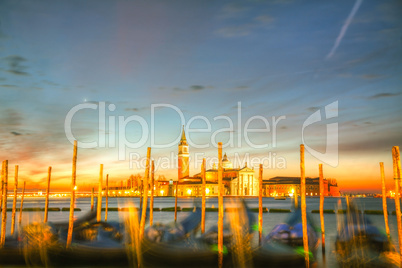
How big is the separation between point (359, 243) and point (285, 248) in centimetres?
262

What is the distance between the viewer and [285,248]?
1247cm

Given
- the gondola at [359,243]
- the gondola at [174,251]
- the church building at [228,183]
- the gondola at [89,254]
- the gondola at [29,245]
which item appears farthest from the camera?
the church building at [228,183]

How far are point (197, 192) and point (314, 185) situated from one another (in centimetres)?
4309

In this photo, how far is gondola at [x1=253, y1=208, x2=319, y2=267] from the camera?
10.8m

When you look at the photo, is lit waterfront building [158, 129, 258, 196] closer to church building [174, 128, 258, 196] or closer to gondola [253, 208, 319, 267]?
church building [174, 128, 258, 196]

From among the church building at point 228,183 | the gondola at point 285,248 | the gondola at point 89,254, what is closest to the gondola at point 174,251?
the gondola at point 89,254

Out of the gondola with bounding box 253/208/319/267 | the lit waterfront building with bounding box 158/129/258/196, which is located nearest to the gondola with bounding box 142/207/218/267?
the gondola with bounding box 253/208/319/267

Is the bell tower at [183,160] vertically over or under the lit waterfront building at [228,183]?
over

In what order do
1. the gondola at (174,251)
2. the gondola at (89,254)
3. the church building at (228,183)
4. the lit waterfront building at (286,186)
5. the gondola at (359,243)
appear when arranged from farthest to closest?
1. the lit waterfront building at (286,186)
2. the church building at (228,183)
3. the gondola at (359,243)
4. the gondola at (89,254)
5. the gondola at (174,251)

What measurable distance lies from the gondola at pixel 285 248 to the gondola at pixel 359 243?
952mm

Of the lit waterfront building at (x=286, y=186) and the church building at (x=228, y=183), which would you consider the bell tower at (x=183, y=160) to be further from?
the lit waterfront building at (x=286, y=186)

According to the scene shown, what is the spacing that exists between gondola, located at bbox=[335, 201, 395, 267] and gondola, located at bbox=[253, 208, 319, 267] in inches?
37.5

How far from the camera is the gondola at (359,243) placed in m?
11.8

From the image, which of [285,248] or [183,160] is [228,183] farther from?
[285,248]
